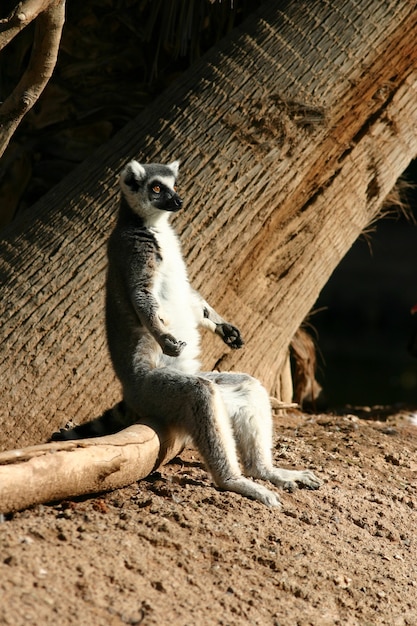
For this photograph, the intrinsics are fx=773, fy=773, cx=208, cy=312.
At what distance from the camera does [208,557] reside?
3.07m

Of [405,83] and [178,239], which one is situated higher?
[405,83]

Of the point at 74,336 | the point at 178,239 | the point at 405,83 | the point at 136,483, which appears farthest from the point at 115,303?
the point at 405,83

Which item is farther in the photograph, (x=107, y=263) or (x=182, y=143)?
(x=182, y=143)

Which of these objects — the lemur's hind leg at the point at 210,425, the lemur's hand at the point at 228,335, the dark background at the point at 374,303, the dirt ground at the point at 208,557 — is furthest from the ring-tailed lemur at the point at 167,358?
the dark background at the point at 374,303

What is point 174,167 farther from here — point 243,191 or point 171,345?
point 171,345

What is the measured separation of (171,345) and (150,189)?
0.95 m

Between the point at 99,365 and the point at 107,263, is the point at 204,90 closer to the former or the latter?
the point at 107,263

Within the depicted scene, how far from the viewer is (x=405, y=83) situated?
538cm

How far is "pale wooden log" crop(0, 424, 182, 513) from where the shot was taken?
3.04 metres

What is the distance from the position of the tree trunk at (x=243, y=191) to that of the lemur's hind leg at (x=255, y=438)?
863 mm

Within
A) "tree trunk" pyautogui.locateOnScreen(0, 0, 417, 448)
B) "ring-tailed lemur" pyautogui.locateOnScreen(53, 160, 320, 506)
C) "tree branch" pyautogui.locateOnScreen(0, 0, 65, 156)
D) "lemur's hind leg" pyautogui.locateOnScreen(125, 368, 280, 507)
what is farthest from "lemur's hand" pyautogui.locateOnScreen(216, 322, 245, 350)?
"tree branch" pyautogui.locateOnScreen(0, 0, 65, 156)

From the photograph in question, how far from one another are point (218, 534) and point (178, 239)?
6.90 ft

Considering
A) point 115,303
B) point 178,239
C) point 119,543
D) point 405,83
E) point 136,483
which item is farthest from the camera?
point 405,83

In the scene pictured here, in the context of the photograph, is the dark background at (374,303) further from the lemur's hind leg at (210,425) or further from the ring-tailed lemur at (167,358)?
the lemur's hind leg at (210,425)
